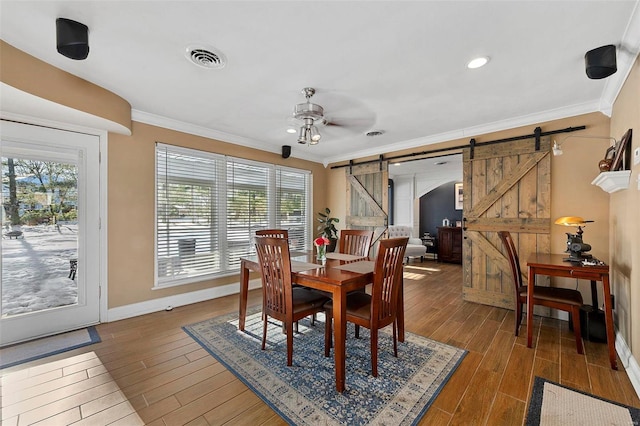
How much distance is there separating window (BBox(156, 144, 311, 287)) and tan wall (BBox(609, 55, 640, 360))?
4.33 metres

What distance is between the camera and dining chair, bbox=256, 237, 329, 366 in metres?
2.27

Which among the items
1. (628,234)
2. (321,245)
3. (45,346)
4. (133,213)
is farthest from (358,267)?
(45,346)

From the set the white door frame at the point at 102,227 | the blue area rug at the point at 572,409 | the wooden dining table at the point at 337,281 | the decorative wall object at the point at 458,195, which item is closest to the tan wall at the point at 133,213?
the white door frame at the point at 102,227

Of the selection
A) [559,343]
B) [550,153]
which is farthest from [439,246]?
[559,343]

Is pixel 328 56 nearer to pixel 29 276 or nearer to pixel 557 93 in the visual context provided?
pixel 557 93

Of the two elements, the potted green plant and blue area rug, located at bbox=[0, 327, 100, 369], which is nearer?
blue area rug, located at bbox=[0, 327, 100, 369]

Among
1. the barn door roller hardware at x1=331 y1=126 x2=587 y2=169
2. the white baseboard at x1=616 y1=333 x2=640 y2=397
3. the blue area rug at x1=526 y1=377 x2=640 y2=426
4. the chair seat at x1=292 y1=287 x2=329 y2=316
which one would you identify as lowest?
the blue area rug at x1=526 y1=377 x2=640 y2=426

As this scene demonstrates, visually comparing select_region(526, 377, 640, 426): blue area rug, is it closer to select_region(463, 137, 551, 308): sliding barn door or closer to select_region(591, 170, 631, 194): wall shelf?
select_region(591, 170, 631, 194): wall shelf

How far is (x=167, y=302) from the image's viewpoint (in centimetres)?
365

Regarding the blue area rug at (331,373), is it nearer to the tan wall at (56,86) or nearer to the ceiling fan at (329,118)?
the ceiling fan at (329,118)

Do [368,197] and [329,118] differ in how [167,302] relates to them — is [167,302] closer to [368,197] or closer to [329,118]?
[329,118]

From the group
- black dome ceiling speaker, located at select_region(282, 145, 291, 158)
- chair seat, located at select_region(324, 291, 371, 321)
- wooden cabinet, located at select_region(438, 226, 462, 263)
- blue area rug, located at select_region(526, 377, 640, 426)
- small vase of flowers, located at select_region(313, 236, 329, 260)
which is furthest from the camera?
wooden cabinet, located at select_region(438, 226, 462, 263)

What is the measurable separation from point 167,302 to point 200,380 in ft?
6.29

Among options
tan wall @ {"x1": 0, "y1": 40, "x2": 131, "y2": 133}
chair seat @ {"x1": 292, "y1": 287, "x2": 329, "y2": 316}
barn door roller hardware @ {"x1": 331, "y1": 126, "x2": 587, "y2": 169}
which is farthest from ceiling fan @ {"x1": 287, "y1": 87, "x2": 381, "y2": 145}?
tan wall @ {"x1": 0, "y1": 40, "x2": 131, "y2": 133}
